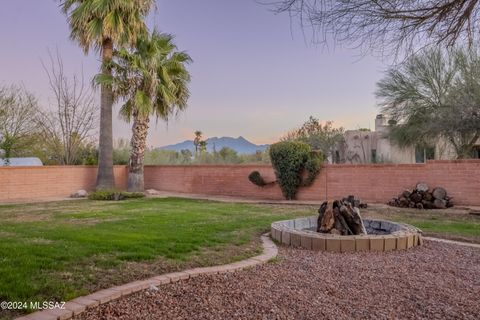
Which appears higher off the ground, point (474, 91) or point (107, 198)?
point (474, 91)

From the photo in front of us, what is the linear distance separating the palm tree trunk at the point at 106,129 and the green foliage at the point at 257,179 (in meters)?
6.15

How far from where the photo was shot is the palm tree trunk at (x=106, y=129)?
54.6 ft

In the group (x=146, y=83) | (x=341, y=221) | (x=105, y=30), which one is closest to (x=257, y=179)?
(x=146, y=83)

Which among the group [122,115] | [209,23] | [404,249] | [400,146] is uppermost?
[209,23]

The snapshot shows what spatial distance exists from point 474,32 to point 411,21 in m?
0.70

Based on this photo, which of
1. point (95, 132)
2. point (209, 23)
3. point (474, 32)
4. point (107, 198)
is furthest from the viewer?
point (95, 132)

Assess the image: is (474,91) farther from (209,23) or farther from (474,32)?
(474,32)

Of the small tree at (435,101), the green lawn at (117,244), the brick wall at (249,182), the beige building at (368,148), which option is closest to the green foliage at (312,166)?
the brick wall at (249,182)

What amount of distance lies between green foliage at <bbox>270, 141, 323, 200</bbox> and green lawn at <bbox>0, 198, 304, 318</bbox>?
5.88 m

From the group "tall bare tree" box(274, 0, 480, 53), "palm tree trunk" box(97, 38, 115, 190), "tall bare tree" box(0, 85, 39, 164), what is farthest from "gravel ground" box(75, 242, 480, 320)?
"tall bare tree" box(0, 85, 39, 164)

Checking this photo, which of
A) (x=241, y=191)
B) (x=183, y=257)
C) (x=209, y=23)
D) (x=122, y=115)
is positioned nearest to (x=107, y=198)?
(x=122, y=115)

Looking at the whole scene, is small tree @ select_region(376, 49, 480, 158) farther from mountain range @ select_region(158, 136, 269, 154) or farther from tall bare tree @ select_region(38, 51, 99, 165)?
tall bare tree @ select_region(38, 51, 99, 165)

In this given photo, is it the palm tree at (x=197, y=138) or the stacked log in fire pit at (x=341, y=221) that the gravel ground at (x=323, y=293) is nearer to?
the stacked log in fire pit at (x=341, y=221)

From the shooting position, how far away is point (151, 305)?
11.1 ft
